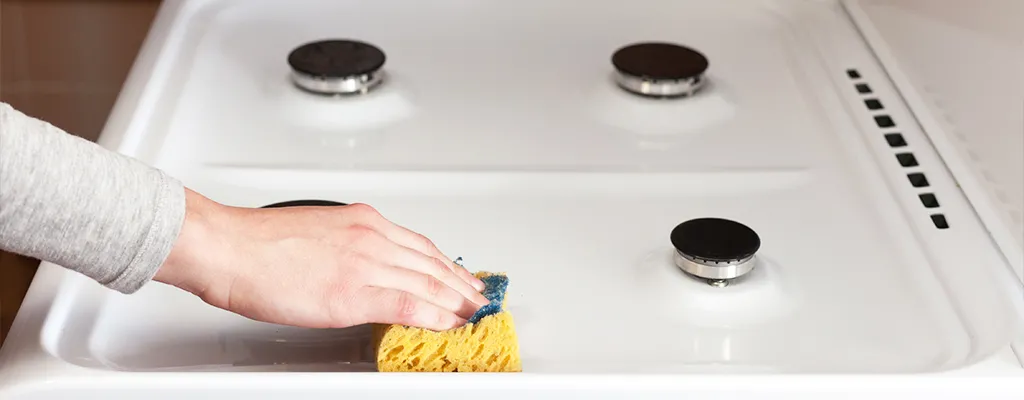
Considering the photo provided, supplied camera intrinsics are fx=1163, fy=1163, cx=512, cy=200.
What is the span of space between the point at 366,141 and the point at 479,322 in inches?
13.2

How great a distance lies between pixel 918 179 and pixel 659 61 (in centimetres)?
28

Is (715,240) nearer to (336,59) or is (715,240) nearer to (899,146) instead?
(899,146)

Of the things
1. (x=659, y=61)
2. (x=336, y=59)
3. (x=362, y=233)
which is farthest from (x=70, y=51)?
(x=362, y=233)

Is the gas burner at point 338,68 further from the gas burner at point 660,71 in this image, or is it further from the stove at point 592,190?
the gas burner at point 660,71

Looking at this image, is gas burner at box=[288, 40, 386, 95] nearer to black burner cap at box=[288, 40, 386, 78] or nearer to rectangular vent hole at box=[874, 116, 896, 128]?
black burner cap at box=[288, 40, 386, 78]

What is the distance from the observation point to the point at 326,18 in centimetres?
119

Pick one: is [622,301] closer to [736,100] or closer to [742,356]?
[742,356]

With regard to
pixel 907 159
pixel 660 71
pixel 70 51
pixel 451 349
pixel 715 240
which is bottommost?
pixel 451 349

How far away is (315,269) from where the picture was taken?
24.9 inches

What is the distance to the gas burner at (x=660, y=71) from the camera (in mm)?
1014

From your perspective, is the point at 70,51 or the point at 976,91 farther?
the point at 70,51

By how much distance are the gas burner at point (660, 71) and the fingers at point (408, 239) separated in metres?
0.37

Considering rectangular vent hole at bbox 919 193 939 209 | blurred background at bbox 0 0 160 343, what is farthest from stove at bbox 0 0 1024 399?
blurred background at bbox 0 0 160 343

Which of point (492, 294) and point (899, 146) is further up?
point (899, 146)
